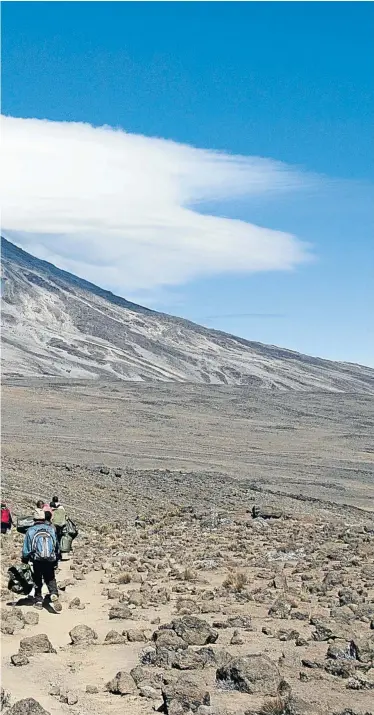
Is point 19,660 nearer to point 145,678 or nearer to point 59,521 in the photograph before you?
point 145,678

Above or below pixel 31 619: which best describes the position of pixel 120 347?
above

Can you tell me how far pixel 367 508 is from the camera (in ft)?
99.1

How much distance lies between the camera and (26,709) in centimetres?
520

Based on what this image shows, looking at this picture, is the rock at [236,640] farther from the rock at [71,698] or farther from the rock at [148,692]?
the rock at [71,698]

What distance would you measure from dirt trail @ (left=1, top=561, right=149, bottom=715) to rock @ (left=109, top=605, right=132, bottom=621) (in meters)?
0.09

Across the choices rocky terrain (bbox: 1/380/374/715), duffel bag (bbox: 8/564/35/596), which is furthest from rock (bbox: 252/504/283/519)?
duffel bag (bbox: 8/564/35/596)

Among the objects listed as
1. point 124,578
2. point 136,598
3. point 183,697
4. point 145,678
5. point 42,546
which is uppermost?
point 42,546

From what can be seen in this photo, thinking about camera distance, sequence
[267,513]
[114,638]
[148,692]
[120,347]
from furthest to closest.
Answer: [120,347] → [267,513] → [114,638] → [148,692]

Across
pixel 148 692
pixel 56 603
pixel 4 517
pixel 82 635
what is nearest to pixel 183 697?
pixel 148 692

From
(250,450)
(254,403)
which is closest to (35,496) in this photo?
(250,450)

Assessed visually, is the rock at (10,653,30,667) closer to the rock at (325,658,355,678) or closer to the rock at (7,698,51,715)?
the rock at (7,698,51,715)

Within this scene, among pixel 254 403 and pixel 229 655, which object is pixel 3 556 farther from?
pixel 254 403

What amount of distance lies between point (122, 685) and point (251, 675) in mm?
1023

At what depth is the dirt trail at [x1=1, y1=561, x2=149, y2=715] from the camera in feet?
19.4
